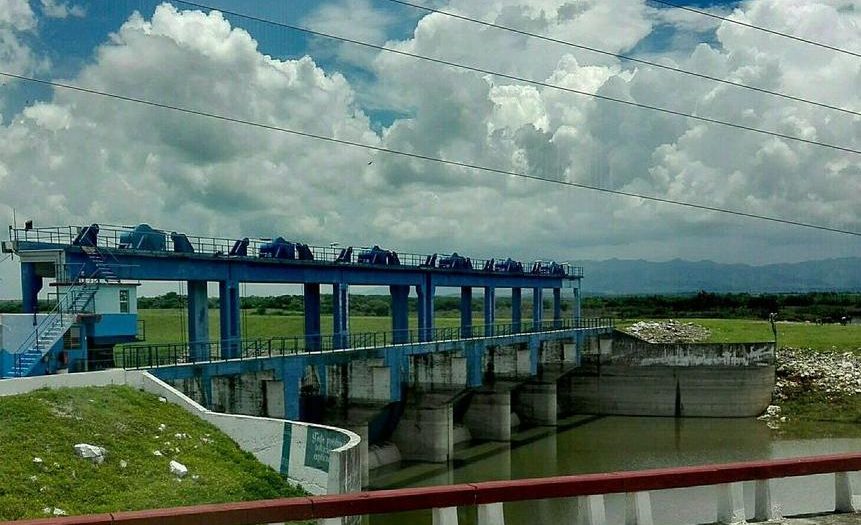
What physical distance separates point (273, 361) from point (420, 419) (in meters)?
12.4

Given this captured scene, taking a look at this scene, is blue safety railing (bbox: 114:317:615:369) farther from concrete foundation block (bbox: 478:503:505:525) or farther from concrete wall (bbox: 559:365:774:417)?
concrete foundation block (bbox: 478:503:505:525)

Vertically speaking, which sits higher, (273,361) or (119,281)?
(119,281)

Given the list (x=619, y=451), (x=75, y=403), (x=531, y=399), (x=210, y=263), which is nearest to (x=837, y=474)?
(x=75, y=403)

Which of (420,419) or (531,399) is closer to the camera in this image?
(420,419)

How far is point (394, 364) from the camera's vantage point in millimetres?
37688

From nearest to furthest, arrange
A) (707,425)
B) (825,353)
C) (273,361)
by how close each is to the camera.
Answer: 1. (273,361)
2. (707,425)
3. (825,353)

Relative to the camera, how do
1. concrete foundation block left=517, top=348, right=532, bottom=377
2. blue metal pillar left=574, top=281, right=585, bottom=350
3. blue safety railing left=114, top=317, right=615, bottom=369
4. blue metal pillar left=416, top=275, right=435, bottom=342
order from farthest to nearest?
1. blue metal pillar left=574, top=281, right=585, bottom=350
2. concrete foundation block left=517, top=348, right=532, bottom=377
3. blue metal pillar left=416, top=275, right=435, bottom=342
4. blue safety railing left=114, top=317, right=615, bottom=369

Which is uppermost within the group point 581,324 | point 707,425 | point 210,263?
point 210,263

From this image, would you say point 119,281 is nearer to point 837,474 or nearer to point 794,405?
point 837,474

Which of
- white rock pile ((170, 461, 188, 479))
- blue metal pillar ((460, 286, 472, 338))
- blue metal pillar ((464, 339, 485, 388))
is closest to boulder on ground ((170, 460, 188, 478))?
white rock pile ((170, 461, 188, 479))

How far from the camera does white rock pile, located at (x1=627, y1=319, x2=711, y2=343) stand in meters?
75.2

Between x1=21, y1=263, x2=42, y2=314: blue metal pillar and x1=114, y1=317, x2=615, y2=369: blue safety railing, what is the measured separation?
117 inches

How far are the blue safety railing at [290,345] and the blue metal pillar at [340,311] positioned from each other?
9 centimetres

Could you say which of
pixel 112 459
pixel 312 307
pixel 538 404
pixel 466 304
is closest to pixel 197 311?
pixel 312 307
